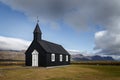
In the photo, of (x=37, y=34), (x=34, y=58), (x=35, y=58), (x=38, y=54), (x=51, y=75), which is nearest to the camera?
(x=51, y=75)

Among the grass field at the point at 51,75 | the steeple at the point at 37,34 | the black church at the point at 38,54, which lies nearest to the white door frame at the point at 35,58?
the black church at the point at 38,54

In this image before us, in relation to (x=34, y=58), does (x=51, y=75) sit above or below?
below

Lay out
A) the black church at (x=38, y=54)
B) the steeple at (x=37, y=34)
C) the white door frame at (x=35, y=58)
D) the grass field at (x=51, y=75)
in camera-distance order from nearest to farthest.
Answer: the grass field at (x=51, y=75)
the black church at (x=38, y=54)
the white door frame at (x=35, y=58)
the steeple at (x=37, y=34)

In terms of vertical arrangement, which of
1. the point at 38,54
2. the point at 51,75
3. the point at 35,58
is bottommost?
the point at 51,75

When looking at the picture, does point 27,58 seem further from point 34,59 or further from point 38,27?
point 38,27

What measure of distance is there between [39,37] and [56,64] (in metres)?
9.94

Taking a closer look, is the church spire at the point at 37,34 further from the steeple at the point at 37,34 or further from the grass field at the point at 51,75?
the grass field at the point at 51,75

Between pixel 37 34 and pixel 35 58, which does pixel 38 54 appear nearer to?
pixel 35 58

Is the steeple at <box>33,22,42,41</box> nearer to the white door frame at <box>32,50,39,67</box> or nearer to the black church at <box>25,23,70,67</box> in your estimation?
the black church at <box>25,23,70,67</box>

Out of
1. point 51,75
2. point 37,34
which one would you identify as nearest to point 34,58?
point 37,34

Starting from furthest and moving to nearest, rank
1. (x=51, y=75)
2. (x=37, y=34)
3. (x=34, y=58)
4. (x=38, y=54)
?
(x=37, y=34), (x=34, y=58), (x=38, y=54), (x=51, y=75)

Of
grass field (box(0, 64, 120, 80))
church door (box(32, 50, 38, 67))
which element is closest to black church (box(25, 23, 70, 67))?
church door (box(32, 50, 38, 67))

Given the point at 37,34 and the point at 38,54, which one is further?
the point at 37,34

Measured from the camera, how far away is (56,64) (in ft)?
190
